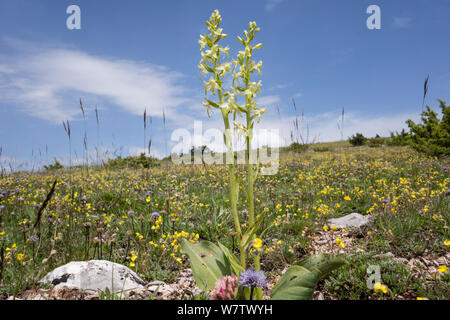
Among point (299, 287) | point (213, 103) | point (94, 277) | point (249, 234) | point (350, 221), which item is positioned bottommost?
point (94, 277)

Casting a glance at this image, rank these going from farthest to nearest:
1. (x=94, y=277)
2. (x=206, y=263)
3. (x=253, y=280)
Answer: (x=94, y=277) → (x=206, y=263) → (x=253, y=280)

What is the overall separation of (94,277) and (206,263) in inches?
53.3

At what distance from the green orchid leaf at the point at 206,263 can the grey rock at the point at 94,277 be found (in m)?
0.71

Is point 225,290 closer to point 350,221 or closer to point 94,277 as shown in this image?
point 94,277

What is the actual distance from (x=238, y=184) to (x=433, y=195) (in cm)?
509

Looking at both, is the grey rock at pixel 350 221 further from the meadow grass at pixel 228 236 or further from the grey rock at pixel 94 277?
the grey rock at pixel 94 277

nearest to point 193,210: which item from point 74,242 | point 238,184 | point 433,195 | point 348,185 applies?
point 74,242

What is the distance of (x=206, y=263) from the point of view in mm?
3104

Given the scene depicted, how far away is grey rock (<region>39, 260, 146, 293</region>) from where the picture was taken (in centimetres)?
316

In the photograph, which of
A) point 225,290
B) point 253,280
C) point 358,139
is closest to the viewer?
point 253,280

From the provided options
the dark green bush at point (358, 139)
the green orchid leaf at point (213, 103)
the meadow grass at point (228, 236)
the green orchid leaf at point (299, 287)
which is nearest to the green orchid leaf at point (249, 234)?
the meadow grass at point (228, 236)

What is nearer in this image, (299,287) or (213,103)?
(299,287)

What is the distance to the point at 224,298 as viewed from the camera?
2377mm

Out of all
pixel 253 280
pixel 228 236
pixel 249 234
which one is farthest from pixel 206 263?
pixel 228 236
